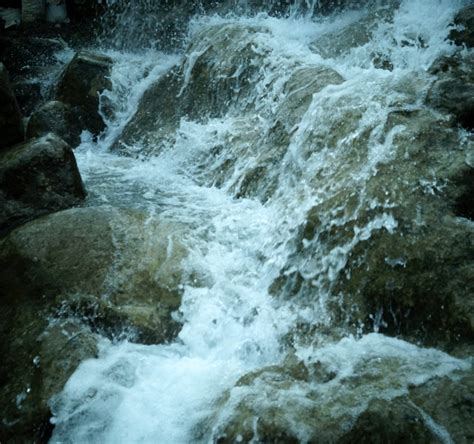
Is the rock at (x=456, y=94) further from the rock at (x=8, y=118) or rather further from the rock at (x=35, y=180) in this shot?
the rock at (x=8, y=118)

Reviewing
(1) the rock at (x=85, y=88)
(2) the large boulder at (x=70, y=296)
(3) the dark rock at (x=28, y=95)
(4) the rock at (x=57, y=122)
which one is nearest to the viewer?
(2) the large boulder at (x=70, y=296)

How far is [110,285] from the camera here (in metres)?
3.90

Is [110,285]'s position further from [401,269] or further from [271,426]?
[401,269]

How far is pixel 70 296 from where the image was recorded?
3787 millimetres

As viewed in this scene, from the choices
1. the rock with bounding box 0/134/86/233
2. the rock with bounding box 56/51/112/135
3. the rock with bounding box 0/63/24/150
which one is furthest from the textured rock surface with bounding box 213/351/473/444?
the rock with bounding box 56/51/112/135

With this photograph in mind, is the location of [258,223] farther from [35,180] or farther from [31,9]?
[31,9]

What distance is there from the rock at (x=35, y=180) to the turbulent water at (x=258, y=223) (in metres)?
0.42

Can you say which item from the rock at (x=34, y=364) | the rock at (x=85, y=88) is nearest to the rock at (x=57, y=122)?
the rock at (x=85, y=88)

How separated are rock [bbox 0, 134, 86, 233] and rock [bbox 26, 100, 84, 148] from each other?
277cm

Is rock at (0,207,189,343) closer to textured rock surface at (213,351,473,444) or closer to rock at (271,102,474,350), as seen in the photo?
rock at (271,102,474,350)

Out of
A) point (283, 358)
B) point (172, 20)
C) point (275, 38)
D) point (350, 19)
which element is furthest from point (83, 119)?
point (283, 358)

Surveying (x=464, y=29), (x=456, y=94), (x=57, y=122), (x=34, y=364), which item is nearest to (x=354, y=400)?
(x=34, y=364)

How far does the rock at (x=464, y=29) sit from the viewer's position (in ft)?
20.0

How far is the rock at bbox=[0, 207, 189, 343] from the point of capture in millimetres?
3703
